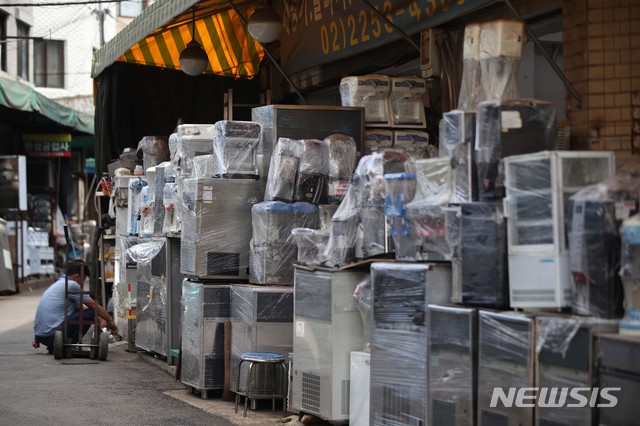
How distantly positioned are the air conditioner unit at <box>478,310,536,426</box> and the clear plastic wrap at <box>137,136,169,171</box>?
1053 centimetres

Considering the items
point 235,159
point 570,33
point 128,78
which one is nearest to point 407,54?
point 235,159

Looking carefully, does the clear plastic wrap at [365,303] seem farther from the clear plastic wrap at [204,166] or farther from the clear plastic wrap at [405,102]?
the clear plastic wrap at [204,166]

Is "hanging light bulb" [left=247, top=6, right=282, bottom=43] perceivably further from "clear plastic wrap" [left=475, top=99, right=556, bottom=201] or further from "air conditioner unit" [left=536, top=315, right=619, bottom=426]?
"air conditioner unit" [left=536, top=315, right=619, bottom=426]

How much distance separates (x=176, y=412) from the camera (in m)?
11.3

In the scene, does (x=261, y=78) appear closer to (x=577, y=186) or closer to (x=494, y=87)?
(x=494, y=87)

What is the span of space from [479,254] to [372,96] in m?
4.25

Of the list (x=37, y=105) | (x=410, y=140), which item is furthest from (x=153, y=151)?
(x=37, y=105)

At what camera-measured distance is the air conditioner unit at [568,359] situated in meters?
6.92

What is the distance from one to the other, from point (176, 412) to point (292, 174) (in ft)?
8.95

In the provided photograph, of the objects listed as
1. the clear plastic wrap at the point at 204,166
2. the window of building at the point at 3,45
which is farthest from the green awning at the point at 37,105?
the clear plastic wrap at the point at 204,166

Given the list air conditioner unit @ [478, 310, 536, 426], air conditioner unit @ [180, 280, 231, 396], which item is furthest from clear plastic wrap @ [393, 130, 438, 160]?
air conditioner unit @ [478, 310, 536, 426]

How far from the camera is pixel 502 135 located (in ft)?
26.0

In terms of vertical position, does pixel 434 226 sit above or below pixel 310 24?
below

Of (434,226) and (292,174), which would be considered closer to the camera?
(434,226)
